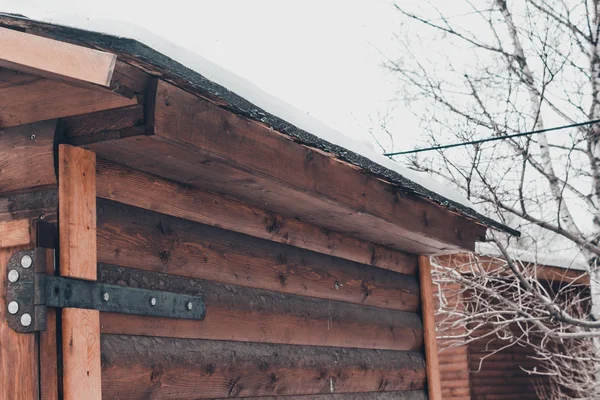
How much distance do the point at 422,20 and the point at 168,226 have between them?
32.3 feet

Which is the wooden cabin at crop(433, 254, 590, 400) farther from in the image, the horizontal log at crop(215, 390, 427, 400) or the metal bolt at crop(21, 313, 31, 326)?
the metal bolt at crop(21, 313, 31, 326)

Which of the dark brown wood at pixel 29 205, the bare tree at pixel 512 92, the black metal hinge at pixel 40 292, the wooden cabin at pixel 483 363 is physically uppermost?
the bare tree at pixel 512 92

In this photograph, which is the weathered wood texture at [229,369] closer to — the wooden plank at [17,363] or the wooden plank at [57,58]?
the wooden plank at [17,363]

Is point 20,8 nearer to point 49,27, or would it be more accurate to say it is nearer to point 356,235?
point 49,27

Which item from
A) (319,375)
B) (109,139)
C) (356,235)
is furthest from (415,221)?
(109,139)

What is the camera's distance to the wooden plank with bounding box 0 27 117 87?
2867 mm

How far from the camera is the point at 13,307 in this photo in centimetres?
316

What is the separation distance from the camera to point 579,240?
11000 mm

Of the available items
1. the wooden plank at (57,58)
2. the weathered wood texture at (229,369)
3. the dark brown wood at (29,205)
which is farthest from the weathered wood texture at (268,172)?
the weathered wood texture at (229,369)

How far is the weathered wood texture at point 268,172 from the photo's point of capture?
3.42 m

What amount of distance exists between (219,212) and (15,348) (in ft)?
4.42

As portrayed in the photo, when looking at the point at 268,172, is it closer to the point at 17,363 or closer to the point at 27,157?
the point at 27,157

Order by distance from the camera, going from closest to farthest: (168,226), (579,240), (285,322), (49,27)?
1. (49,27)
2. (168,226)
3. (285,322)
4. (579,240)

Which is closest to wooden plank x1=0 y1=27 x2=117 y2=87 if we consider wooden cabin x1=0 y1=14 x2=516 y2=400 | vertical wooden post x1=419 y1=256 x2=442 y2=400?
wooden cabin x1=0 y1=14 x2=516 y2=400
